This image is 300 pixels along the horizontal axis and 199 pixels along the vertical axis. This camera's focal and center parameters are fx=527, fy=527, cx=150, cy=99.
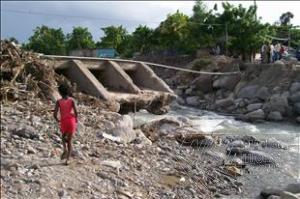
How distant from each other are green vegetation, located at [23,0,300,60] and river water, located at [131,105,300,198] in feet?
20.9

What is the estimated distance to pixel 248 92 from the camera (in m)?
25.8

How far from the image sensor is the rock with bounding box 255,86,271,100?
24803mm

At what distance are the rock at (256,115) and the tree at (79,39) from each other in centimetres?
2685

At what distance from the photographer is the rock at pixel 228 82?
2744cm

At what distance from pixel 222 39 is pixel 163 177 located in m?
22.9

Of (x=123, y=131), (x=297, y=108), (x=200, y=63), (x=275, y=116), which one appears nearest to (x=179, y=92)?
(x=200, y=63)

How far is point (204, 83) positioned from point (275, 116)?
256 inches

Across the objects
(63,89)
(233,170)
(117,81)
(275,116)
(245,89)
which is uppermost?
(117,81)

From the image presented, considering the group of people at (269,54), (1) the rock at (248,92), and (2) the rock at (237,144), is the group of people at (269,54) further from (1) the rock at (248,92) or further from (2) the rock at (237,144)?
(2) the rock at (237,144)

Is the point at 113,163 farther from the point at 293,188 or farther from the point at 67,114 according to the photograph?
the point at 293,188

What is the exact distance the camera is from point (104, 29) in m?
43.8

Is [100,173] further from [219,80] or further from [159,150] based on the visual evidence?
[219,80]

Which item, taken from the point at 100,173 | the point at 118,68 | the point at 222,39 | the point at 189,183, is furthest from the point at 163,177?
the point at 222,39

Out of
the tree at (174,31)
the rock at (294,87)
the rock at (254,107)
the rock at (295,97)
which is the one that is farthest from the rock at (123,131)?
the tree at (174,31)
